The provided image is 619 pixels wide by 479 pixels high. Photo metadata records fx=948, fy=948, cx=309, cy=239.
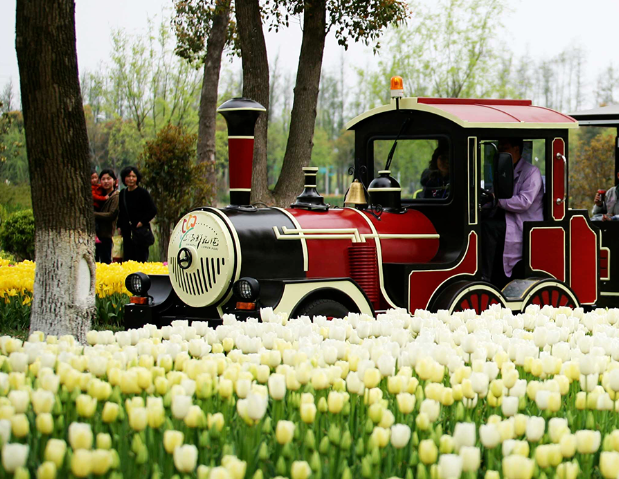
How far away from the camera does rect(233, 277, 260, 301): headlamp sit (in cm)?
691

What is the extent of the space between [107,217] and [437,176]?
6199mm

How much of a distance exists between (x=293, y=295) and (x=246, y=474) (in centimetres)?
403

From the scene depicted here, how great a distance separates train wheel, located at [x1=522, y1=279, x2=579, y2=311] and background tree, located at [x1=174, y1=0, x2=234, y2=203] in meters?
8.99

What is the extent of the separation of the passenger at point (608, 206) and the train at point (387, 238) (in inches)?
140

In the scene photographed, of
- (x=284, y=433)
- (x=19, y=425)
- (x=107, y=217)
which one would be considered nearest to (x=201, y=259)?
(x=19, y=425)

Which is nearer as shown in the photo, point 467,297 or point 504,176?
point 467,297

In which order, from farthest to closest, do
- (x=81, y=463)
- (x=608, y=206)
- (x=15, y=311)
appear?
(x=608, y=206)
(x=15, y=311)
(x=81, y=463)

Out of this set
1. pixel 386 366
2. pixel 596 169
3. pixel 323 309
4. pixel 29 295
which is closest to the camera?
pixel 386 366

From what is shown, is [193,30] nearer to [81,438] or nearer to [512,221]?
[512,221]

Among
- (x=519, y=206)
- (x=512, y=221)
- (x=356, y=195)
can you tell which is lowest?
(x=512, y=221)

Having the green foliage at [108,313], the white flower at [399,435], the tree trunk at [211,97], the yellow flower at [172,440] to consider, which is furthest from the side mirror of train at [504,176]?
the tree trunk at [211,97]

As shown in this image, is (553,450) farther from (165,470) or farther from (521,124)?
(521,124)

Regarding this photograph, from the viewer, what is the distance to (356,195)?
845cm

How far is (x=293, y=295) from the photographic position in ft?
23.2
